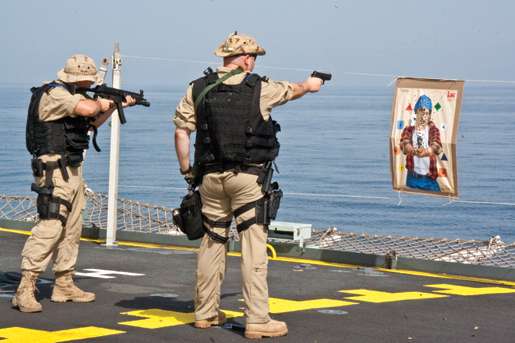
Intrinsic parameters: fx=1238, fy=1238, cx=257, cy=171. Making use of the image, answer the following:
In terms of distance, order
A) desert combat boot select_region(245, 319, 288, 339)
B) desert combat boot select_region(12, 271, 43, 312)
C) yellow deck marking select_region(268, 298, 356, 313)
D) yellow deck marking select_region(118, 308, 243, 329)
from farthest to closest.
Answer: yellow deck marking select_region(268, 298, 356, 313) < desert combat boot select_region(12, 271, 43, 312) < yellow deck marking select_region(118, 308, 243, 329) < desert combat boot select_region(245, 319, 288, 339)

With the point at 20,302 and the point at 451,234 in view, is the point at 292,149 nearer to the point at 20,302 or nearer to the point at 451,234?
the point at 451,234

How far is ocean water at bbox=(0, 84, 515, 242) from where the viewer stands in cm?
4444

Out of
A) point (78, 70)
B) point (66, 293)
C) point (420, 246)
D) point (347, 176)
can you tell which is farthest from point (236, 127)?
point (347, 176)

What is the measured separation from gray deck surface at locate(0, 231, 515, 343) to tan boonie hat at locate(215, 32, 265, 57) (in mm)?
1796

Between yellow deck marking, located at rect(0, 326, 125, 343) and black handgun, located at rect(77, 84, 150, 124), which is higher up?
black handgun, located at rect(77, 84, 150, 124)

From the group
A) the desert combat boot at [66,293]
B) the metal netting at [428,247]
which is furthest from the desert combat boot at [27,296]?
the metal netting at [428,247]

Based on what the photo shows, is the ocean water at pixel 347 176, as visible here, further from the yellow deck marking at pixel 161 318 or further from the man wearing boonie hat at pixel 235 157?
the man wearing boonie hat at pixel 235 157

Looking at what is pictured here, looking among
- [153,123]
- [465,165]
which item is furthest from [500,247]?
[153,123]

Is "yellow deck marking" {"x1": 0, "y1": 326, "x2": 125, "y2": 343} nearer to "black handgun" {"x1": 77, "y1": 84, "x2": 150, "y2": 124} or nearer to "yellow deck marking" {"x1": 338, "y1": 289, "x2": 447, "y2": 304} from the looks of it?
"black handgun" {"x1": 77, "y1": 84, "x2": 150, "y2": 124}

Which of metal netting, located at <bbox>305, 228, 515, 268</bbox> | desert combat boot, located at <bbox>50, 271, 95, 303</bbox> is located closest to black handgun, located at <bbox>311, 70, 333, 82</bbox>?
desert combat boot, located at <bbox>50, 271, 95, 303</bbox>

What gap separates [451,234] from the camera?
135ft

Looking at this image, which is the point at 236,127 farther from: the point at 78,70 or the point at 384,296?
the point at 384,296

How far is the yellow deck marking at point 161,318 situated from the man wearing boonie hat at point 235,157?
253mm

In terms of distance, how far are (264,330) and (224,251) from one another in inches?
26.9
